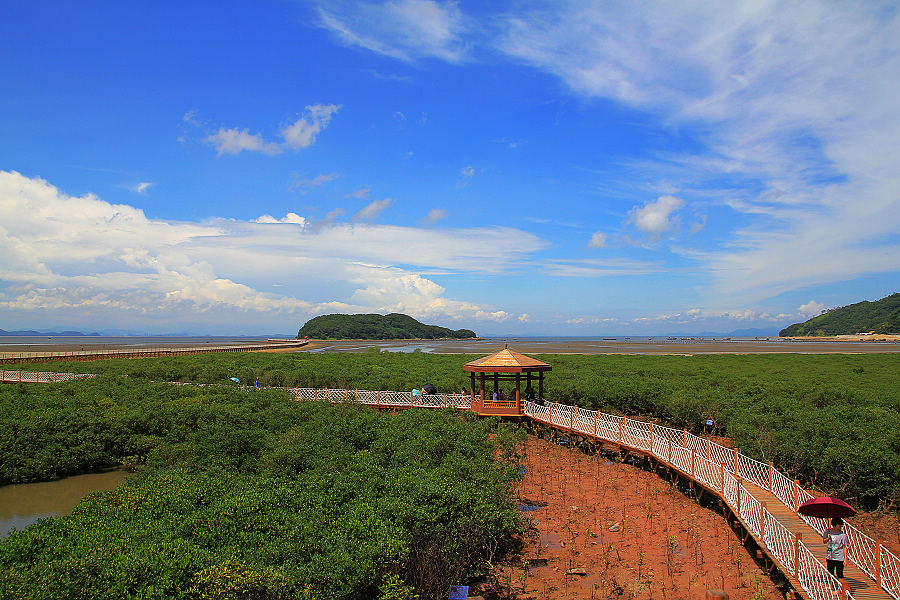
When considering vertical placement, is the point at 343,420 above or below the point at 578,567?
above

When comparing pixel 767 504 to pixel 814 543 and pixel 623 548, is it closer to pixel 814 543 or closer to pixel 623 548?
pixel 814 543

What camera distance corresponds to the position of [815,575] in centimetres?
743

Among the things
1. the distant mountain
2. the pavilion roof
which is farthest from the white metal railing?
the distant mountain

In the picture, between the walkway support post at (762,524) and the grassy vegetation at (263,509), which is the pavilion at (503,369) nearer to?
the grassy vegetation at (263,509)

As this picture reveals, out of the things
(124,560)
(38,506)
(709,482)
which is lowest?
(38,506)

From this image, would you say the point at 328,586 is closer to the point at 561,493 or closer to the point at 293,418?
the point at 561,493

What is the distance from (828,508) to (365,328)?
153268 millimetres

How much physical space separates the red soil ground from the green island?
0.86m

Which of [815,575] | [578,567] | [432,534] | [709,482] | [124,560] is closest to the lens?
[124,560]

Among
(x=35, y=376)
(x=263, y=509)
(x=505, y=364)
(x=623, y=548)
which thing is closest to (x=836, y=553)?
(x=623, y=548)

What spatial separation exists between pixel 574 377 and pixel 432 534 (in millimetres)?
20876

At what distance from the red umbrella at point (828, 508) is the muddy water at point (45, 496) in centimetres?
1653

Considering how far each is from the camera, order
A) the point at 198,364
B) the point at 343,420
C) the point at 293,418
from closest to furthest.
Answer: the point at 343,420, the point at 293,418, the point at 198,364

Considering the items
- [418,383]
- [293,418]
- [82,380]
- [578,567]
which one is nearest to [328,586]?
[578,567]
